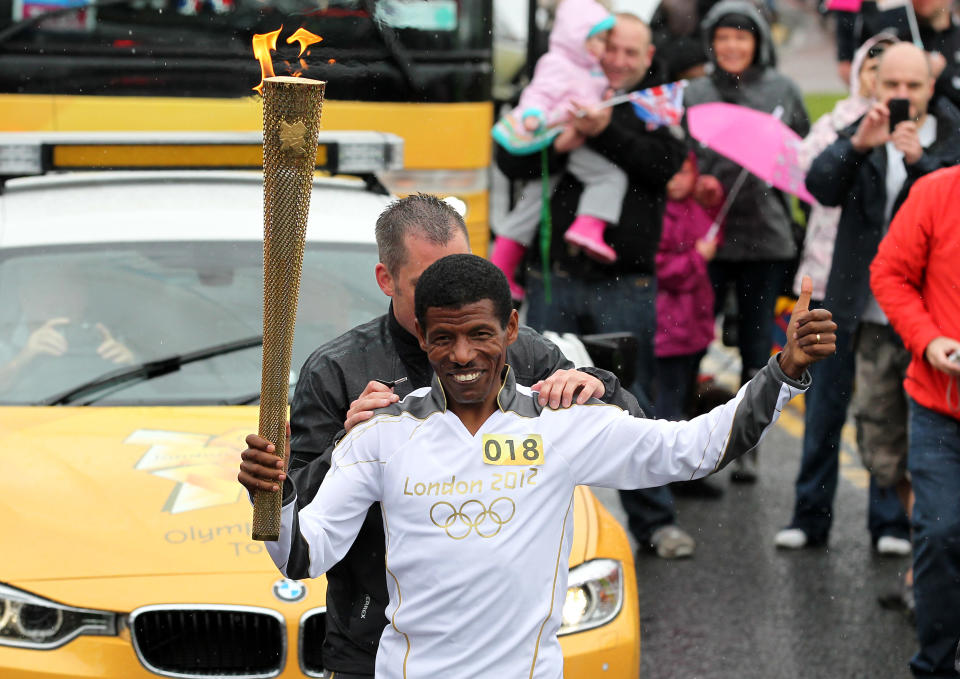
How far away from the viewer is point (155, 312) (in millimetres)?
5211

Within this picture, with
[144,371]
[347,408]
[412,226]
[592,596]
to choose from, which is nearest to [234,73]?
[144,371]

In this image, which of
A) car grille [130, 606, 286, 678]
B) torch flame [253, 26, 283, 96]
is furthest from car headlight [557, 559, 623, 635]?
torch flame [253, 26, 283, 96]

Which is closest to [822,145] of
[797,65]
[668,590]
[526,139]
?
[526,139]

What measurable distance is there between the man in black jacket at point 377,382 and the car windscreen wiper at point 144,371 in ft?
5.40

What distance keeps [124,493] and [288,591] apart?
0.67 metres

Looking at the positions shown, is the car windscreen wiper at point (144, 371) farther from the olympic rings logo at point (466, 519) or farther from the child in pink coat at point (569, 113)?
the olympic rings logo at point (466, 519)

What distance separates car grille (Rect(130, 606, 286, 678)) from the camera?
3951mm

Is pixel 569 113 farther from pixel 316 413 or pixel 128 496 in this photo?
pixel 316 413

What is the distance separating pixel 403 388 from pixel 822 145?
3946 mm

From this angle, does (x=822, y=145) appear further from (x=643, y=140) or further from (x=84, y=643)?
(x=84, y=643)

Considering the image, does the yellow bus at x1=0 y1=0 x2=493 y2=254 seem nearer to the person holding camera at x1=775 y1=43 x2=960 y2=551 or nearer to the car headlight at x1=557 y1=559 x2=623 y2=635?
the person holding camera at x1=775 y1=43 x2=960 y2=551

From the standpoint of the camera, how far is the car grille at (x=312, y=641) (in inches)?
156

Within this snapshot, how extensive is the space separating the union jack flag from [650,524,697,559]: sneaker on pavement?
1814mm

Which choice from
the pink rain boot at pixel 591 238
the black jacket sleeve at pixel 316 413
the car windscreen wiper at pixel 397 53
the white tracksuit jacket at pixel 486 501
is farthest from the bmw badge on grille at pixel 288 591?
the car windscreen wiper at pixel 397 53
